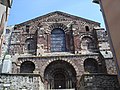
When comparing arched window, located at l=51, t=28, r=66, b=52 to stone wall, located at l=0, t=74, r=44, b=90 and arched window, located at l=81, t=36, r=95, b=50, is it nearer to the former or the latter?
arched window, located at l=81, t=36, r=95, b=50

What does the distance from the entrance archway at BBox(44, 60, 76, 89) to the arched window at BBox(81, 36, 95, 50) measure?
8.55 feet

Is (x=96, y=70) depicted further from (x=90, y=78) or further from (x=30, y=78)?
(x=30, y=78)

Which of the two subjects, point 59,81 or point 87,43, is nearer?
point 59,81

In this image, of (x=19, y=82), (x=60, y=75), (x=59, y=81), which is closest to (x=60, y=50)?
(x=60, y=75)

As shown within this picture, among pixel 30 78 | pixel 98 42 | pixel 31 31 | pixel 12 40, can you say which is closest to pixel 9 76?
pixel 30 78

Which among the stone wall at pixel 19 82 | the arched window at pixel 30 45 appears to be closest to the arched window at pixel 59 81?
the arched window at pixel 30 45

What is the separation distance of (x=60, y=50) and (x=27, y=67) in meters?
3.37

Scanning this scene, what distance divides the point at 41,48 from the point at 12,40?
2.87 meters

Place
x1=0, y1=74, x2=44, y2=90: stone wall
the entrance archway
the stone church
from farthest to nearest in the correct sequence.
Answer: the stone church, the entrance archway, x1=0, y1=74, x2=44, y2=90: stone wall

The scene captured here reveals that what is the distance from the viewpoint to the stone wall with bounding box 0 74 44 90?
409 inches

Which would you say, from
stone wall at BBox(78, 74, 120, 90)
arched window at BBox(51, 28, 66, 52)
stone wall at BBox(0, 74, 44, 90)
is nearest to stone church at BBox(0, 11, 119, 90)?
arched window at BBox(51, 28, 66, 52)

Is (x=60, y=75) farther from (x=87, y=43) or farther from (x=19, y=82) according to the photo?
(x=19, y=82)

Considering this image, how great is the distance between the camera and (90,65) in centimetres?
1492

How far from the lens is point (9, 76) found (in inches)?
424
